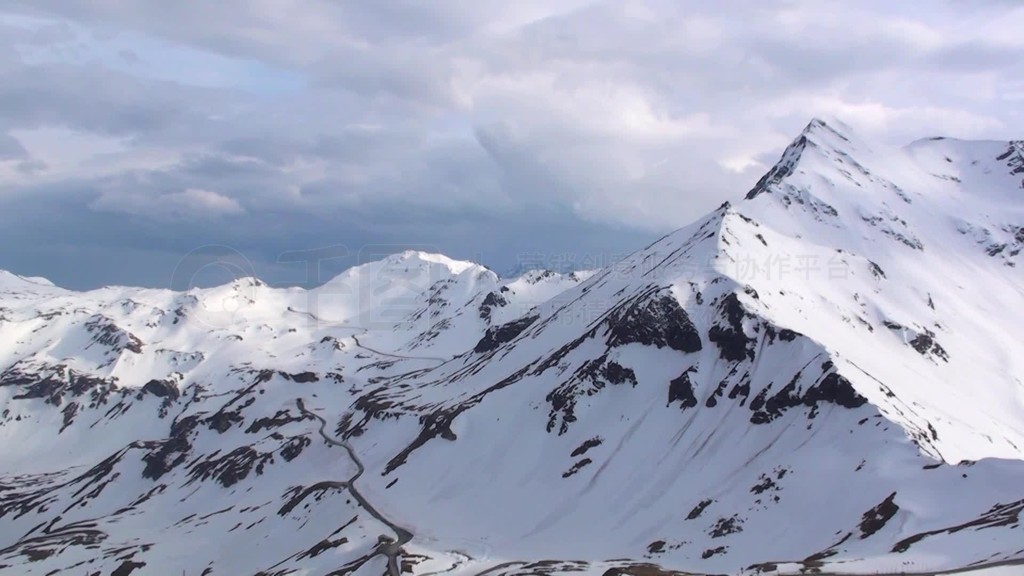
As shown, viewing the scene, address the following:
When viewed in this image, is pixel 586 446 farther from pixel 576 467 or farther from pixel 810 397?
pixel 810 397

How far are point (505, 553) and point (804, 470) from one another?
54.8 meters

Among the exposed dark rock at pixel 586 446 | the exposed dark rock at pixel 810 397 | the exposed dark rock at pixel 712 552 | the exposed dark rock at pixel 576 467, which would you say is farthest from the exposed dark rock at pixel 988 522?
the exposed dark rock at pixel 586 446

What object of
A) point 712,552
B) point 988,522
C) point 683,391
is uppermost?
point 683,391

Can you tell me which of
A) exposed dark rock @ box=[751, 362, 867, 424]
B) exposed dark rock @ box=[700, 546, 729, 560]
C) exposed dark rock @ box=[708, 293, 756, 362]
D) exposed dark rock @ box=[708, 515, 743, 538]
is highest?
exposed dark rock @ box=[708, 293, 756, 362]

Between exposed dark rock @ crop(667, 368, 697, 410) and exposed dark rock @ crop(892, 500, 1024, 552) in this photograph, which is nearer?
exposed dark rock @ crop(892, 500, 1024, 552)

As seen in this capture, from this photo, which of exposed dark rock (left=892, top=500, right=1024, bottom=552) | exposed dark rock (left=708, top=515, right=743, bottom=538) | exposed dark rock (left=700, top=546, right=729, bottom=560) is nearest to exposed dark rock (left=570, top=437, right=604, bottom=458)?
exposed dark rock (left=708, top=515, right=743, bottom=538)

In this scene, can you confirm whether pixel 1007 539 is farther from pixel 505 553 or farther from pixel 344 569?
pixel 344 569

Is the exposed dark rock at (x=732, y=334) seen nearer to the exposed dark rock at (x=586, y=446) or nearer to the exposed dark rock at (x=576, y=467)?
the exposed dark rock at (x=586, y=446)

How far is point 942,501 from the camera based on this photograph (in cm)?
11181

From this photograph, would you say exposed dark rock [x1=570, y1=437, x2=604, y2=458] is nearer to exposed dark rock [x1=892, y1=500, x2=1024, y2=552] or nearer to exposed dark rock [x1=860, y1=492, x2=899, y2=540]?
exposed dark rock [x1=860, y1=492, x2=899, y2=540]

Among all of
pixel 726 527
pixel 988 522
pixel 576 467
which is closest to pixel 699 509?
pixel 726 527

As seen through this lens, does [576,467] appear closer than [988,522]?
No

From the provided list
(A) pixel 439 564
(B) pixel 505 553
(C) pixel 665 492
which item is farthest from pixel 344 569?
(C) pixel 665 492

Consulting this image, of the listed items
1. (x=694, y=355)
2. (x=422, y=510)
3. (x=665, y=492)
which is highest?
(x=694, y=355)
